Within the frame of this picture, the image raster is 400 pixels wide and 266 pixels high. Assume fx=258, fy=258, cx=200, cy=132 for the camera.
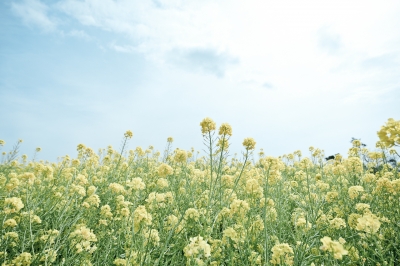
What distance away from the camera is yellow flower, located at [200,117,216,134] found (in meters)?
3.39

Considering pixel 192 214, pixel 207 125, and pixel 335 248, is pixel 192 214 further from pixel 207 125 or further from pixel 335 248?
pixel 335 248

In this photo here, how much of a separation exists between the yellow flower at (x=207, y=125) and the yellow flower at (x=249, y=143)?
2.00 ft

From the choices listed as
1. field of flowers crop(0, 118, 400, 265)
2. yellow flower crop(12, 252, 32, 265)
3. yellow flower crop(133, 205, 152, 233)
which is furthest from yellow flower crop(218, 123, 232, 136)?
yellow flower crop(12, 252, 32, 265)

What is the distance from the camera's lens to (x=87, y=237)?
113 inches

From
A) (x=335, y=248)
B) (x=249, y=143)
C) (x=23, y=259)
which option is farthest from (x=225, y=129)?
(x=23, y=259)

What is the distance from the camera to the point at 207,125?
3.39 metres

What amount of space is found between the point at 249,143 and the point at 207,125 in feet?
2.44

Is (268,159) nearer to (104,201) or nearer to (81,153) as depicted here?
(104,201)

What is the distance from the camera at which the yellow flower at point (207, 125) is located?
11.1 feet

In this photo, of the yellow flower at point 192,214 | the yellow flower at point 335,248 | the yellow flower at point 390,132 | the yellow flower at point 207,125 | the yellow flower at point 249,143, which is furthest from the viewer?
the yellow flower at point 249,143

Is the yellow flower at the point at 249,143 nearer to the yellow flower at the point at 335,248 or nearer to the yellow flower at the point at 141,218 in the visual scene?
the yellow flower at the point at 141,218

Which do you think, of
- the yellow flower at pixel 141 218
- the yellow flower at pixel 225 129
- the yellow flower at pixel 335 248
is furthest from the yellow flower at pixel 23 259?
the yellow flower at pixel 335 248

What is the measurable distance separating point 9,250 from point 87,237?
4.52 ft

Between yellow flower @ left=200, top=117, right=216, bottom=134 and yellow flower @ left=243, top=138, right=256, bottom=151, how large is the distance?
61 centimetres
